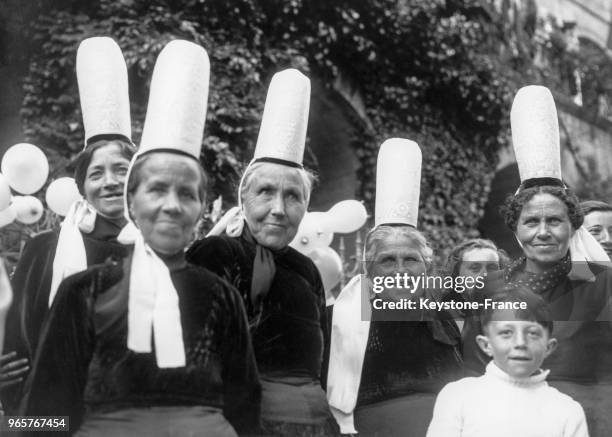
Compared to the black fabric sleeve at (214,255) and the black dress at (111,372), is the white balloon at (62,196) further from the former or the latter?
the black dress at (111,372)

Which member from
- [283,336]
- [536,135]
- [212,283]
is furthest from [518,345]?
[212,283]

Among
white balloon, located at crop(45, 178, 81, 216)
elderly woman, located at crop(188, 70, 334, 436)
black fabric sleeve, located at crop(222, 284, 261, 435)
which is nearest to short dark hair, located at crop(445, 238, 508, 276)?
elderly woman, located at crop(188, 70, 334, 436)

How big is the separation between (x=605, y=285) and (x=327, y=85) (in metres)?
3.98

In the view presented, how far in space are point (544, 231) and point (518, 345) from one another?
1.37ft

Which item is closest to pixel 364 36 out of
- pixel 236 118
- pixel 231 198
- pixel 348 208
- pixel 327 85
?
pixel 327 85

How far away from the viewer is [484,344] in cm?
222

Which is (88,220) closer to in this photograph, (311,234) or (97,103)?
(97,103)

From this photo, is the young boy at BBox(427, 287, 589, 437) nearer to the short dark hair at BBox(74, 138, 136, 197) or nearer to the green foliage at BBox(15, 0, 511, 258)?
the short dark hair at BBox(74, 138, 136, 197)

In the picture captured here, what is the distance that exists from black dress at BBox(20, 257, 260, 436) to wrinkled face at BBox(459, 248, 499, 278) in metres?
1.12

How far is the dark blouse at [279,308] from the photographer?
2117mm

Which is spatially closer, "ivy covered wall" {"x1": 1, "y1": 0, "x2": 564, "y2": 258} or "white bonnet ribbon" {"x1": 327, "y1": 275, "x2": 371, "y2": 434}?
"white bonnet ribbon" {"x1": 327, "y1": 275, "x2": 371, "y2": 434}

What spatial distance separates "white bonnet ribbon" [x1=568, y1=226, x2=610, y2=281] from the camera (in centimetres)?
236

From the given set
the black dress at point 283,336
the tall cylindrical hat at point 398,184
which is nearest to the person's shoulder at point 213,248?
the black dress at point 283,336

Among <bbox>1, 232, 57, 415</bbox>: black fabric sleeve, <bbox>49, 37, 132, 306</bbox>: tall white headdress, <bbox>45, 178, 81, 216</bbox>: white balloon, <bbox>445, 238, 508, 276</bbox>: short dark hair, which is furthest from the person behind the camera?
<bbox>445, 238, 508, 276</bbox>: short dark hair
